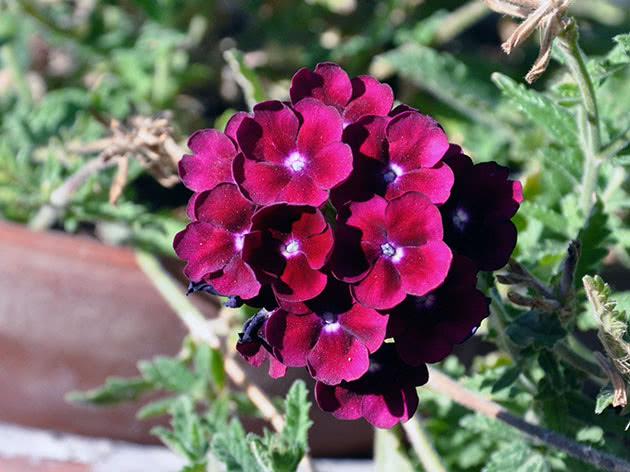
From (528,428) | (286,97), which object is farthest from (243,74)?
(528,428)

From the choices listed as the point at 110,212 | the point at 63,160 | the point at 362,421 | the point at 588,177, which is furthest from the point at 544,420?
the point at 63,160

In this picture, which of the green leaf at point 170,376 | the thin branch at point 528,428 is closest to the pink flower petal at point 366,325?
the thin branch at point 528,428

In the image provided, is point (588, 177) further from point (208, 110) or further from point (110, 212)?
point (208, 110)

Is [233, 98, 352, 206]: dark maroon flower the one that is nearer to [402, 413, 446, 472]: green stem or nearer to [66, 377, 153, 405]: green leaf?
[402, 413, 446, 472]: green stem

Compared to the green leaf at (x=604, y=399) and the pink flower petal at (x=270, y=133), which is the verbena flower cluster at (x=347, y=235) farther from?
the green leaf at (x=604, y=399)

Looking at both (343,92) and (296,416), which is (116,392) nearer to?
(296,416)

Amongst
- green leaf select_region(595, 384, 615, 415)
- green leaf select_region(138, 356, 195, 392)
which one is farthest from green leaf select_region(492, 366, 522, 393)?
green leaf select_region(138, 356, 195, 392)
